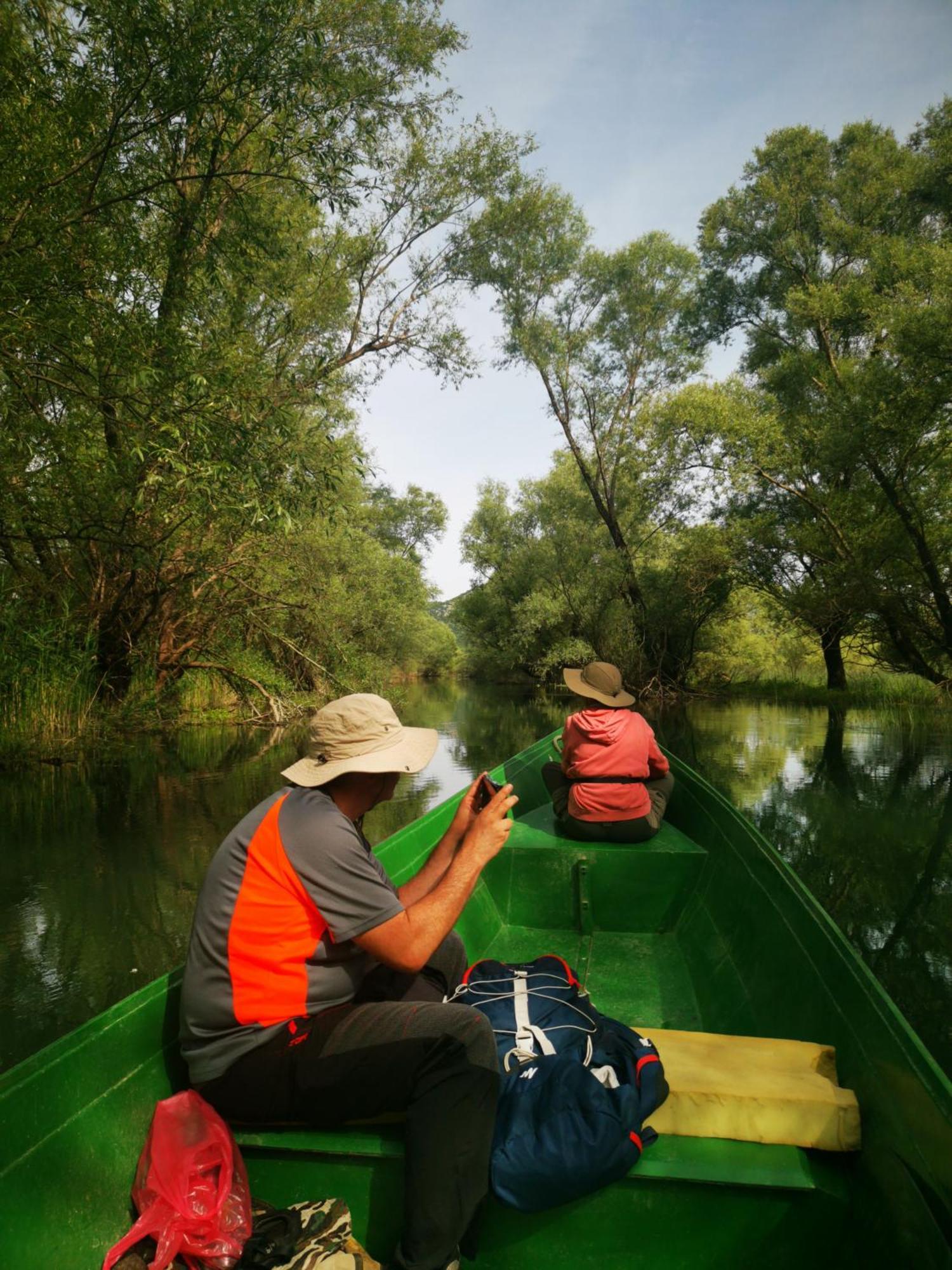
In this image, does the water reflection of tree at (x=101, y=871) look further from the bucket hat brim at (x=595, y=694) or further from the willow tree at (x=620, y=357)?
the willow tree at (x=620, y=357)

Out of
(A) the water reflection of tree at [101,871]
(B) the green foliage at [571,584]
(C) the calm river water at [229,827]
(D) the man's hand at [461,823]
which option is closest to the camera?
(D) the man's hand at [461,823]

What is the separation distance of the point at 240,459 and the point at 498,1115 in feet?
16.0

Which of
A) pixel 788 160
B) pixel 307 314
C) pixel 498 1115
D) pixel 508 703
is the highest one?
pixel 788 160

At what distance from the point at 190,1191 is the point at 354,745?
0.88 m

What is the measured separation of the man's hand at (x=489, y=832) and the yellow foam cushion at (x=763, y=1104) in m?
0.60

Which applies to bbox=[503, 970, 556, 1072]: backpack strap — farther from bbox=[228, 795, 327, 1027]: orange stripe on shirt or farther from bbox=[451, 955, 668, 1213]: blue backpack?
bbox=[228, 795, 327, 1027]: orange stripe on shirt

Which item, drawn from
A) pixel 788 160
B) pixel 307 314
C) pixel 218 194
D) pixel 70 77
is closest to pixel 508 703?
pixel 307 314

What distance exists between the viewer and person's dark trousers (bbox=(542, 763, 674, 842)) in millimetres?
3666

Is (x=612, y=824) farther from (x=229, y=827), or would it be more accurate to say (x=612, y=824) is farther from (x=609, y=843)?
(x=229, y=827)

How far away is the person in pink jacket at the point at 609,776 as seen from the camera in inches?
145

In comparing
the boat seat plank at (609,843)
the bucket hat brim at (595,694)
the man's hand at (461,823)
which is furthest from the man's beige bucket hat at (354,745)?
the bucket hat brim at (595,694)

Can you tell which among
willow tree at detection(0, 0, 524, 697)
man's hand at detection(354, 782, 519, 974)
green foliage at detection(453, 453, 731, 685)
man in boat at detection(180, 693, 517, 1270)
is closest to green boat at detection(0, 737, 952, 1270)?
man in boat at detection(180, 693, 517, 1270)

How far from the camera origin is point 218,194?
6598mm

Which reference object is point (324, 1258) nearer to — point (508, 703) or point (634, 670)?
point (634, 670)
